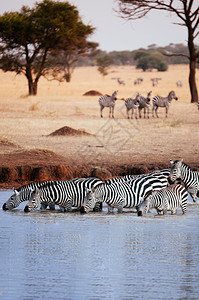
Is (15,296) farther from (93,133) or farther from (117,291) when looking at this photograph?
(93,133)

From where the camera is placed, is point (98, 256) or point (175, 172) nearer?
point (98, 256)

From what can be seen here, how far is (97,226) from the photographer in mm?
8109

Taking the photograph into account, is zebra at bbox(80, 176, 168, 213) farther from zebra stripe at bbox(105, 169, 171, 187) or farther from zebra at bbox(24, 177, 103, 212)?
zebra at bbox(24, 177, 103, 212)

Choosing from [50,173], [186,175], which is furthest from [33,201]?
[186,175]

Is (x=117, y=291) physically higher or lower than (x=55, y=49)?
lower

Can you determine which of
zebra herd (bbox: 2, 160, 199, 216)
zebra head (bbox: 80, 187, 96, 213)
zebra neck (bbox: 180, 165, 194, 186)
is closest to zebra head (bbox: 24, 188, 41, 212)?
zebra herd (bbox: 2, 160, 199, 216)

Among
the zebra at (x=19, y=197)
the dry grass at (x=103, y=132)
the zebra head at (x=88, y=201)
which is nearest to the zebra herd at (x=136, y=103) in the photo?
the dry grass at (x=103, y=132)

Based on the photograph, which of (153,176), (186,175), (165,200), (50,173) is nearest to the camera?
(165,200)

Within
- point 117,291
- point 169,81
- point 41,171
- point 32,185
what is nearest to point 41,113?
point 41,171

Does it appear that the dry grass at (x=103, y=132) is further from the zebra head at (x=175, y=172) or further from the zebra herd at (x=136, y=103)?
the zebra head at (x=175, y=172)

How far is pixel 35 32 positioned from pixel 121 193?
28285mm

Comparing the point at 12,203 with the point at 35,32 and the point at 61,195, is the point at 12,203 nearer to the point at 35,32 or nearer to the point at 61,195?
the point at 61,195

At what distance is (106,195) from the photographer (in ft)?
30.3

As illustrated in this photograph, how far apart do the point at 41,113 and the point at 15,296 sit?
20499mm
